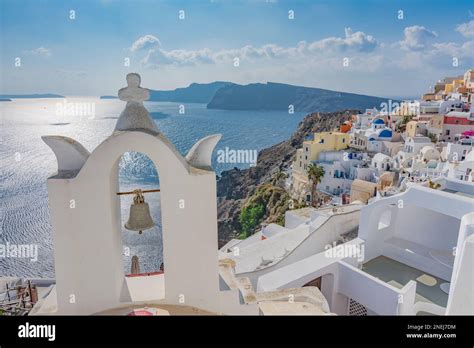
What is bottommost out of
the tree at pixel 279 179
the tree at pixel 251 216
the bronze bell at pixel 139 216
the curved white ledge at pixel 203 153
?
the tree at pixel 251 216

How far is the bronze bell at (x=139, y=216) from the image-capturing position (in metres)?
2.82

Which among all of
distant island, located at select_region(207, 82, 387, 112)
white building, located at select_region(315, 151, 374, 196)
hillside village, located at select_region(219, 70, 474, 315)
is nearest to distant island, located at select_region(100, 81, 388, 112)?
distant island, located at select_region(207, 82, 387, 112)

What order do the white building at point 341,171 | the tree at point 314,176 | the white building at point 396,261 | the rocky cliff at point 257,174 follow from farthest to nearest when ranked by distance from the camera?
the rocky cliff at point 257,174 < the white building at point 341,171 < the tree at point 314,176 < the white building at point 396,261

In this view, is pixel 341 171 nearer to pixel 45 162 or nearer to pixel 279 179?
pixel 279 179

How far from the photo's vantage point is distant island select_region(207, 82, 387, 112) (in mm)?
41625

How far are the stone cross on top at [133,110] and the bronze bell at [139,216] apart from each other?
2.23 ft

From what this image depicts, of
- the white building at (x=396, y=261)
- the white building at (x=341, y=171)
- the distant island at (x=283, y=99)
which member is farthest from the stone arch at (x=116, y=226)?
the distant island at (x=283, y=99)

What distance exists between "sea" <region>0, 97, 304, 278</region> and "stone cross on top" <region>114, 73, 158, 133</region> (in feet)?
0.58

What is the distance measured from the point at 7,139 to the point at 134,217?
28.8ft

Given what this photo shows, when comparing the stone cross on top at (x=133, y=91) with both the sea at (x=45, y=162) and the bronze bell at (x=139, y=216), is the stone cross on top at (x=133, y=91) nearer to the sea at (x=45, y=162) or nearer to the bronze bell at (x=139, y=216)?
the sea at (x=45, y=162)

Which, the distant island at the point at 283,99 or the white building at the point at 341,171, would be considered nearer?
the white building at the point at 341,171
